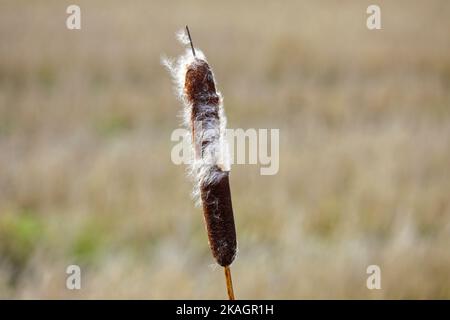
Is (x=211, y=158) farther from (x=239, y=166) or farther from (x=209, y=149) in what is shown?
(x=239, y=166)

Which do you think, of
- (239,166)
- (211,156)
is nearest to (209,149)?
(211,156)

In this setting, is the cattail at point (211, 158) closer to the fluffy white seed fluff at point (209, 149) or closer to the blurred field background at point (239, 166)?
the fluffy white seed fluff at point (209, 149)

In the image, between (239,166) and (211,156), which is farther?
(239,166)

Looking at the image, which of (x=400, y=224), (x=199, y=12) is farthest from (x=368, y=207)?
(x=199, y=12)

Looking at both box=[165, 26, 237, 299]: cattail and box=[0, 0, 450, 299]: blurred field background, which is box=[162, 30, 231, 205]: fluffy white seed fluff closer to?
box=[165, 26, 237, 299]: cattail

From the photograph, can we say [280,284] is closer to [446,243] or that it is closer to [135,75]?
[446,243]

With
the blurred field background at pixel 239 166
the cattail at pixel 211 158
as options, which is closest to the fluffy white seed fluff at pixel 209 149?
the cattail at pixel 211 158
